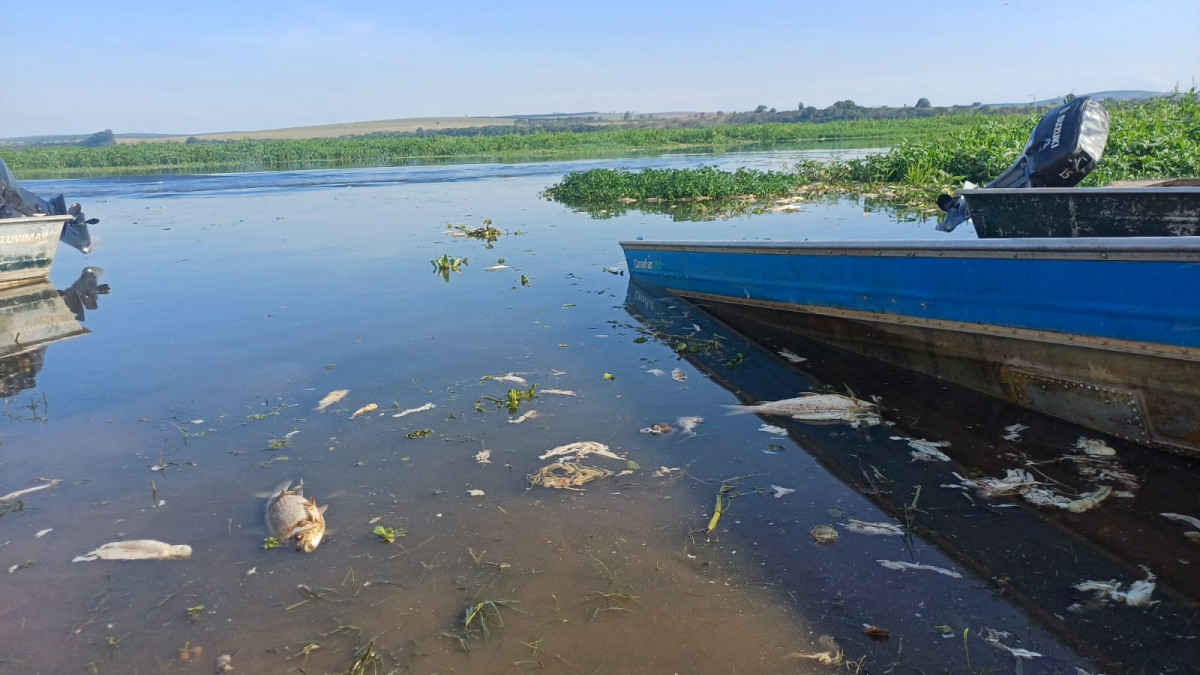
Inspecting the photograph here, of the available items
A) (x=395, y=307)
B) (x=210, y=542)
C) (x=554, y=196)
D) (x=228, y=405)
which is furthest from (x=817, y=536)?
(x=554, y=196)

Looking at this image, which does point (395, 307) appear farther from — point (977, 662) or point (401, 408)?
point (977, 662)

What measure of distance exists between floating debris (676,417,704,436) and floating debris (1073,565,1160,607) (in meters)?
2.28

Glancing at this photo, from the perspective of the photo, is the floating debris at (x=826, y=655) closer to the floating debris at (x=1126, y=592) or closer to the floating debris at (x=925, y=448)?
the floating debris at (x=1126, y=592)

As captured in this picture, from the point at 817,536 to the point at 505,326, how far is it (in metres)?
4.68

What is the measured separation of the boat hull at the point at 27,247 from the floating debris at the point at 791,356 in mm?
9876

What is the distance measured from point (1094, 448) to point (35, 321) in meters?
10.3

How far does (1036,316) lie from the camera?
4.62 m

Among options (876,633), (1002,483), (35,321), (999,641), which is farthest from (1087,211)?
(35,321)

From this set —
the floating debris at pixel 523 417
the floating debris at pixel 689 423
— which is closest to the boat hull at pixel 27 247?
the floating debris at pixel 523 417

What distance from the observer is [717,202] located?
707 inches

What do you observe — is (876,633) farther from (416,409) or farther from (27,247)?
(27,247)

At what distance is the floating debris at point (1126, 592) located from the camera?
3.04 meters

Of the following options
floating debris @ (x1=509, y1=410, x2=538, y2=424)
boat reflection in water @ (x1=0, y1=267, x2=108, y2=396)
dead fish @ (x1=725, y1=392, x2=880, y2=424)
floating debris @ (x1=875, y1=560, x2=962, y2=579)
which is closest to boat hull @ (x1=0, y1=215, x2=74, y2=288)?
boat reflection in water @ (x1=0, y1=267, x2=108, y2=396)

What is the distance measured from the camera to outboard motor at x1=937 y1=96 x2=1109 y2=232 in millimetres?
6395
